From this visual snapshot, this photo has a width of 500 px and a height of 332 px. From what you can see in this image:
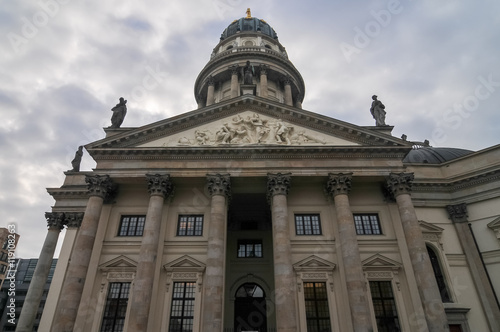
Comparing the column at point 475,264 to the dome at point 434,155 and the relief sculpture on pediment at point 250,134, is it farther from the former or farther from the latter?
the relief sculpture on pediment at point 250,134

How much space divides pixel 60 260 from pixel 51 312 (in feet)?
12.2

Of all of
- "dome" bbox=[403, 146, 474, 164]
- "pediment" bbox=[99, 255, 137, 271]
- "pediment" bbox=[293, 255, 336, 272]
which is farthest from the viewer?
"dome" bbox=[403, 146, 474, 164]

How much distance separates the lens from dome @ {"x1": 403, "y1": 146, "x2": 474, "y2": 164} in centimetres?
3086

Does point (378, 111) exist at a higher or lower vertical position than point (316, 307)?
higher

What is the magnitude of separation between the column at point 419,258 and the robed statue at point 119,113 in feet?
67.3

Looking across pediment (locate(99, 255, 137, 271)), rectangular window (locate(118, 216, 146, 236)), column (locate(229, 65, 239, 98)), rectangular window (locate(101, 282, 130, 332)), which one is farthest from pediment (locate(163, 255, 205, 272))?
column (locate(229, 65, 239, 98))

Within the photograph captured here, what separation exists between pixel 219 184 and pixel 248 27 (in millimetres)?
34911

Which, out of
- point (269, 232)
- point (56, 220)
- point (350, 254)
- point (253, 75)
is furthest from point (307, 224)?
point (253, 75)

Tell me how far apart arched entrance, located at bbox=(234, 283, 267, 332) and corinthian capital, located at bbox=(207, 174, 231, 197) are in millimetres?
8397

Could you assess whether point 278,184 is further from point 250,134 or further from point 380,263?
point 380,263

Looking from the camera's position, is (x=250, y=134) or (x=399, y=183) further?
(x=250, y=134)

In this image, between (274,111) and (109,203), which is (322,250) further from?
(109,203)

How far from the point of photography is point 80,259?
770 inches

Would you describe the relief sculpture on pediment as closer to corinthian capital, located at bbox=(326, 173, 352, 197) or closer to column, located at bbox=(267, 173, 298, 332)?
corinthian capital, located at bbox=(326, 173, 352, 197)
